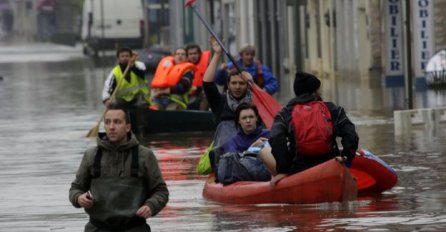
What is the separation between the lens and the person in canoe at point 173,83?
88.4 ft

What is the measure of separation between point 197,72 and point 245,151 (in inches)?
Result: 446

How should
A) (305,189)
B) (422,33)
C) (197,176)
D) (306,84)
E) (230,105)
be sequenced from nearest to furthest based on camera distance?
(306,84) < (305,189) < (230,105) < (197,176) < (422,33)

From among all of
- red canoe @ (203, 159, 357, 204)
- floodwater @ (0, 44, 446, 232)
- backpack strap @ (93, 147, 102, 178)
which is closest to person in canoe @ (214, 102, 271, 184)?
red canoe @ (203, 159, 357, 204)

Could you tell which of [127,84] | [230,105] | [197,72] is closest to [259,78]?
[197,72]

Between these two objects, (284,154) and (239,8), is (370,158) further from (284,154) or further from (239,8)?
(239,8)

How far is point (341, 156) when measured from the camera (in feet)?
48.0

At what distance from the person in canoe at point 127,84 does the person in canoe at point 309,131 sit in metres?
12.0

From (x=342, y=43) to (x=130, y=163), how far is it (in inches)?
1479

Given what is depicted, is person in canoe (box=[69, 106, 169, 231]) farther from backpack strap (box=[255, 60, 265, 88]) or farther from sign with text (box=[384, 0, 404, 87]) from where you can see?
sign with text (box=[384, 0, 404, 87])

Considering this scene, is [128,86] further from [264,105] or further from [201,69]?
[264,105]

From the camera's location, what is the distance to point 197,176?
19.5 meters

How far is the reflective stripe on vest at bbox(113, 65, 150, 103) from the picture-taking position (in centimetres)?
2709

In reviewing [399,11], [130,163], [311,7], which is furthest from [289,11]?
[130,163]

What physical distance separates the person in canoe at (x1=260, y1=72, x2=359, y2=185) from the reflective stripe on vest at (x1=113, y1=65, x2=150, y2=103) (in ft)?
40.3
